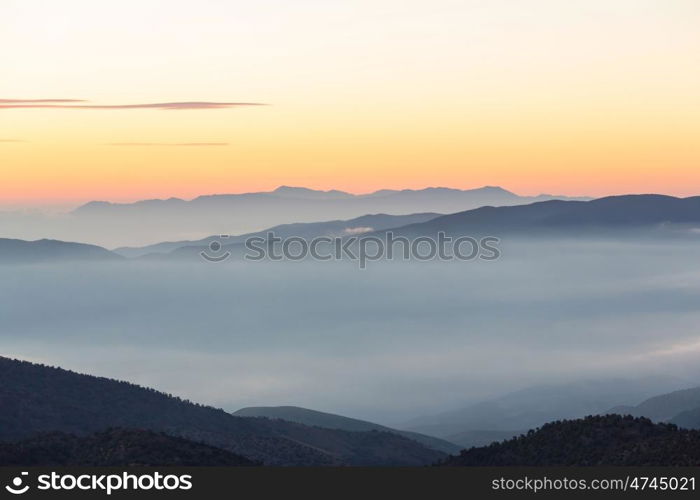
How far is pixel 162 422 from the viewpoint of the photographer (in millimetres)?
101625

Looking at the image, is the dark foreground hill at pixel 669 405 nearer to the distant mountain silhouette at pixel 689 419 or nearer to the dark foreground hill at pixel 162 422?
the distant mountain silhouette at pixel 689 419

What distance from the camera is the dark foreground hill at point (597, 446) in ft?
193

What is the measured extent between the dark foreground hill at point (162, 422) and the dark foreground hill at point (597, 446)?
27473mm

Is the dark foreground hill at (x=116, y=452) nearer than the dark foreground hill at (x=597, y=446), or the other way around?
the dark foreground hill at (x=597, y=446)

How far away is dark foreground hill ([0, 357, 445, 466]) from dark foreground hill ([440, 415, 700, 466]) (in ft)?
90.1

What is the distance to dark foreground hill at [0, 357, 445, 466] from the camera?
9425cm

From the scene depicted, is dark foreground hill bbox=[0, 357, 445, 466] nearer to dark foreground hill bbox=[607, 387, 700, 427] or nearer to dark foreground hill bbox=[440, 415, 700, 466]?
dark foreground hill bbox=[440, 415, 700, 466]

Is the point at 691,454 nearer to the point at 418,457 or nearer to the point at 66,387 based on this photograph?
the point at 418,457

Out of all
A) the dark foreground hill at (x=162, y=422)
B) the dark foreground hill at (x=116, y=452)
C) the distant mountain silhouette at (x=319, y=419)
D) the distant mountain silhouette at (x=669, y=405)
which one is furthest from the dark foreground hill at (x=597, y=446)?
the distant mountain silhouette at (x=669, y=405)

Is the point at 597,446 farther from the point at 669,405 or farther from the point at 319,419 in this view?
the point at 669,405

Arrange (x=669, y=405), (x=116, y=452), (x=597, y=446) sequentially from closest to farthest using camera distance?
(x=597, y=446)
(x=116, y=452)
(x=669, y=405)

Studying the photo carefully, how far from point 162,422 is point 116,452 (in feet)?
128

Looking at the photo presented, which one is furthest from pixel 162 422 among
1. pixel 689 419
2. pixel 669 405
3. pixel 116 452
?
pixel 669 405

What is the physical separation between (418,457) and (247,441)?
1649 centimetres
